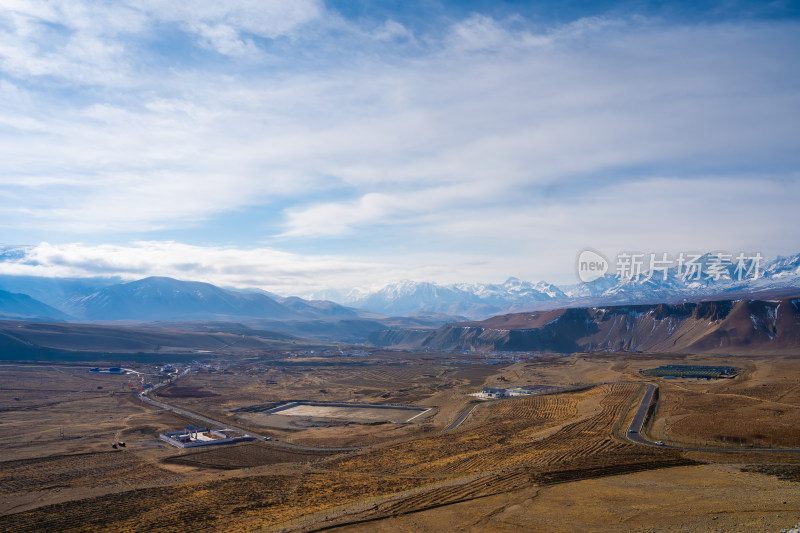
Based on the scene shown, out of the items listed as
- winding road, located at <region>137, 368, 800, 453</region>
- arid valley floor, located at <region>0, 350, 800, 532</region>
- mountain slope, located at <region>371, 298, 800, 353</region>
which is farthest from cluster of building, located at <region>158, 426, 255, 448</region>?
mountain slope, located at <region>371, 298, 800, 353</region>

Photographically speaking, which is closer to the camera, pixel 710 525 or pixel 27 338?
pixel 710 525

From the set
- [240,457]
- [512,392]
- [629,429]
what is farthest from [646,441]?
[512,392]

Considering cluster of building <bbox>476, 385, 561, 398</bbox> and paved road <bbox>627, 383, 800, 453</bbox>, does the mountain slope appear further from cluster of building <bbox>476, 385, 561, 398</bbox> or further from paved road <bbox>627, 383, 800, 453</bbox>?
paved road <bbox>627, 383, 800, 453</bbox>

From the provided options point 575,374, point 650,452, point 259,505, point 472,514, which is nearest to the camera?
point 472,514

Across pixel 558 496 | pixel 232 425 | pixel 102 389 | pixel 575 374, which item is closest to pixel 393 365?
pixel 575 374

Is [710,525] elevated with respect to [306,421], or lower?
elevated

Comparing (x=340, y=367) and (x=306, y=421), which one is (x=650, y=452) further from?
(x=340, y=367)
